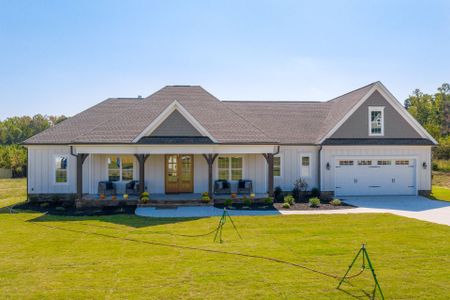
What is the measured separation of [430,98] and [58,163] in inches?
2912

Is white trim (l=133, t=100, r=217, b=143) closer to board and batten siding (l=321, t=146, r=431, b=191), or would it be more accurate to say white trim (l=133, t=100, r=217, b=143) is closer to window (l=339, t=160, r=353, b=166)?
board and batten siding (l=321, t=146, r=431, b=191)

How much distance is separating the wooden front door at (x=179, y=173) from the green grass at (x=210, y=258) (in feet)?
18.3

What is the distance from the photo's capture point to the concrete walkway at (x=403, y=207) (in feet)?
48.0

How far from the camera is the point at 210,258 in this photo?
8750 millimetres

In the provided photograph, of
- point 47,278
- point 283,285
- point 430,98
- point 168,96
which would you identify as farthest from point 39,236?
point 430,98

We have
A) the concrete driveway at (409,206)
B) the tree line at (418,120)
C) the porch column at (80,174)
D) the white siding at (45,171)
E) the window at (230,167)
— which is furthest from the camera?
the tree line at (418,120)

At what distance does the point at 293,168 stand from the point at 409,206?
21.0 feet

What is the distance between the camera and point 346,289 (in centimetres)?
689

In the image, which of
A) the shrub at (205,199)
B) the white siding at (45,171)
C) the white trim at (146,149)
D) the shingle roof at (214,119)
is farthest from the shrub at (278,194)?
the white siding at (45,171)

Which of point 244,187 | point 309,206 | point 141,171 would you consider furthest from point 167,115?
point 309,206

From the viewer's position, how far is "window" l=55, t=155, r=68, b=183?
19031 mm

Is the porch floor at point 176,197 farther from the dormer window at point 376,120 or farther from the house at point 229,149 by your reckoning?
the dormer window at point 376,120

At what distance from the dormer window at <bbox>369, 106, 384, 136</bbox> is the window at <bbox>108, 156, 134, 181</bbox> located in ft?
47.7

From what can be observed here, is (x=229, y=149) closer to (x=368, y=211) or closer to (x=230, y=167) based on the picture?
(x=230, y=167)
